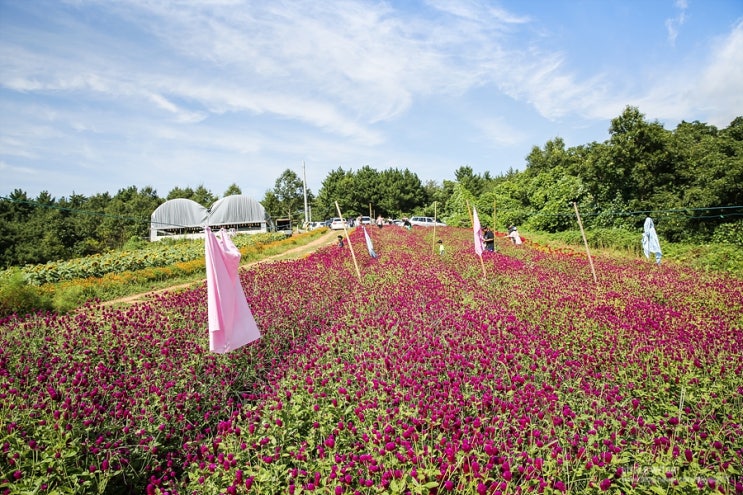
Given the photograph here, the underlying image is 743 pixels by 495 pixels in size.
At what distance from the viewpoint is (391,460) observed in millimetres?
2449

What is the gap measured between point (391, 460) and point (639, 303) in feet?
Result: 18.8

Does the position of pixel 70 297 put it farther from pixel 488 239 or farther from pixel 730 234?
pixel 730 234

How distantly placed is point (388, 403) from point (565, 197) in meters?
27.1

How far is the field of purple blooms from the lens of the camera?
2447 millimetres

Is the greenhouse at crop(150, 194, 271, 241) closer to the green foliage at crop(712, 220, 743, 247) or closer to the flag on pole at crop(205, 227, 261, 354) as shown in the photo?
the green foliage at crop(712, 220, 743, 247)

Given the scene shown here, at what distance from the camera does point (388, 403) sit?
3.21 m

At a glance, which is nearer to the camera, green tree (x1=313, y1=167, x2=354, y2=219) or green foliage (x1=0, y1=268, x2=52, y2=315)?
green foliage (x1=0, y1=268, x2=52, y2=315)

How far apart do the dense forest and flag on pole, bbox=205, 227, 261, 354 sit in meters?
1.49

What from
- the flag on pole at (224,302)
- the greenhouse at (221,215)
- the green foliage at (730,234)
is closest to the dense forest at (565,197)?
the green foliage at (730,234)

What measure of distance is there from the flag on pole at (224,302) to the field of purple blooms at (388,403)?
318 millimetres

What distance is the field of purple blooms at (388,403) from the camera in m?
2.45

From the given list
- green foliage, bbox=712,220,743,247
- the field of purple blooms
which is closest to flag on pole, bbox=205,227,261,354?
the field of purple blooms

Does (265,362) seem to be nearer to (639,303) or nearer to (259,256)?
(639,303)

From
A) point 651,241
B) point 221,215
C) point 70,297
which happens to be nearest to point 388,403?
point 70,297
